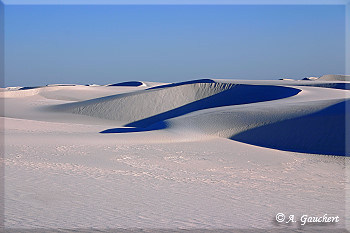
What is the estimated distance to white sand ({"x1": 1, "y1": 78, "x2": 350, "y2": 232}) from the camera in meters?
6.21

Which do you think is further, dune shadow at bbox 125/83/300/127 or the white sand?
dune shadow at bbox 125/83/300/127

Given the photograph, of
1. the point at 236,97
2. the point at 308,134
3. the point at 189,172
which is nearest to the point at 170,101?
the point at 236,97

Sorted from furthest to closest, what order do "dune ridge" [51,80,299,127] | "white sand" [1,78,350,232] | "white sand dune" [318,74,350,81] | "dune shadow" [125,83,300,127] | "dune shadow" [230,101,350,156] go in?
1. "white sand dune" [318,74,350,81]
2. "dune shadow" [125,83,300,127]
3. "dune ridge" [51,80,299,127]
4. "dune shadow" [230,101,350,156]
5. "white sand" [1,78,350,232]

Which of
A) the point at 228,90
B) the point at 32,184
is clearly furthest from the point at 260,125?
the point at 228,90

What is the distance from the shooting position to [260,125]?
1528cm

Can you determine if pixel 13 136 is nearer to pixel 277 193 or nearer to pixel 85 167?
pixel 85 167

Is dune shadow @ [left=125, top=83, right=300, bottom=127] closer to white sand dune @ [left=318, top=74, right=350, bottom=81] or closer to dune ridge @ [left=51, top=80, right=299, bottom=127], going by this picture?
dune ridge @ [left=51, top=80, right=299, bottom=127]

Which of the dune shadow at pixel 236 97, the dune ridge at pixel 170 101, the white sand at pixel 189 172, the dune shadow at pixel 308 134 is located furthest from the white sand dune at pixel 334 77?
the dune shadow at pixel 308 134

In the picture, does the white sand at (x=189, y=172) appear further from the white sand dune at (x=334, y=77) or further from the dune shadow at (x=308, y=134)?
the white sand dune at (x=334, y=77)

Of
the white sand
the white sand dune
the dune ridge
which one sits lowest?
the white sand

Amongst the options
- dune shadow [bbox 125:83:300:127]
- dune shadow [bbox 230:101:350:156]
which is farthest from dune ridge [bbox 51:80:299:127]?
dune shadow [bbox 230:101:350:156]

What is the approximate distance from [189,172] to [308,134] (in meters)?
6.55

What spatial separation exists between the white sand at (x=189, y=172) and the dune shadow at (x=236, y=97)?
12.0 metres

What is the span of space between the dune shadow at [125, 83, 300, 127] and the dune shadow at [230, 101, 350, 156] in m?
13.7
